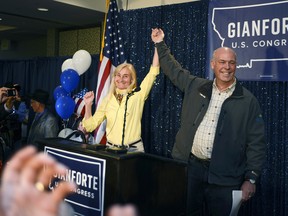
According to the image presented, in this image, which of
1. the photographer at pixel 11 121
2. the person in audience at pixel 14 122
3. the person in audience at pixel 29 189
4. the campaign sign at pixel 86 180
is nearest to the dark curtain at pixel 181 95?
the photographer at pixel 11 121

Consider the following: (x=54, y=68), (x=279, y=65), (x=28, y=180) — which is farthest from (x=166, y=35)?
(x=28, y=180)

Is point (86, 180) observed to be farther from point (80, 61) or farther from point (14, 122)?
point (14, 122)

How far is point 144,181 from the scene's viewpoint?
128cm

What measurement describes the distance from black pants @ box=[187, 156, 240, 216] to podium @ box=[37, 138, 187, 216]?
2.84 ft

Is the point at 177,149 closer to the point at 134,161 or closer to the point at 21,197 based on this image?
the point at 134,161

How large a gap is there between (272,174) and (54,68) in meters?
3.83

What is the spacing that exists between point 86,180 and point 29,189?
1.03 metres

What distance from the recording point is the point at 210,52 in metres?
3.05

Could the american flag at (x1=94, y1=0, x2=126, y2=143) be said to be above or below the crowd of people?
above

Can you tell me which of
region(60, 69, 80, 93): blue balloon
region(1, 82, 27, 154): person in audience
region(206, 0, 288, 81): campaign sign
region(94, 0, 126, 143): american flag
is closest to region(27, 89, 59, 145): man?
region(60, 69, 80, 93): blue balloon

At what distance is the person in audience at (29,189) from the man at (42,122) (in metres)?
3.12

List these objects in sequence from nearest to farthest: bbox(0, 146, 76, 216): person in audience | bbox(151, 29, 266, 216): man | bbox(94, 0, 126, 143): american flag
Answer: bbox(0, 146, 76, 216): person in audience, bbox(151, 29, 266, 216): man, bbox(94, 0, 126, 143): american flag

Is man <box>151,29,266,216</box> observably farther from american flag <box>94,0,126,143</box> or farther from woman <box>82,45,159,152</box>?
american flag <box>94,0,126,143</box>

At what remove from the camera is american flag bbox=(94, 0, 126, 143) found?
359cm
